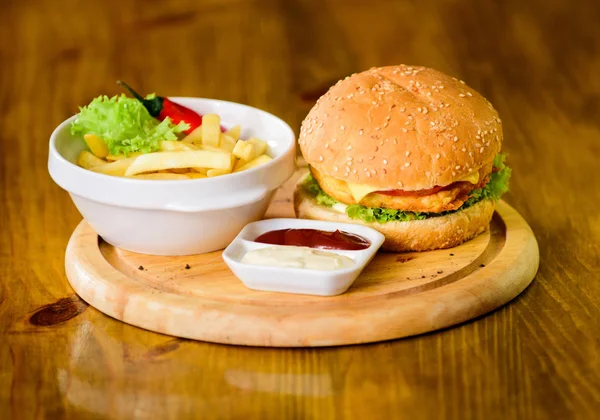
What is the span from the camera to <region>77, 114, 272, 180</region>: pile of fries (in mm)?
4520

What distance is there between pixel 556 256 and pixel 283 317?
169 centimetres

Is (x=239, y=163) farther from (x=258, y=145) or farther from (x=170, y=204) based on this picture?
(x=170, y=204)

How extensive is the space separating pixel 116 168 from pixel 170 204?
0.38 metres

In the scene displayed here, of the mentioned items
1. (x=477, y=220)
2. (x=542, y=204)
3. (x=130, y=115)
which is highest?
(x=130, y=115)

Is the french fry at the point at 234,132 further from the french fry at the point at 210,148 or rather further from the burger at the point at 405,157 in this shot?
the burger at the point at 405,157

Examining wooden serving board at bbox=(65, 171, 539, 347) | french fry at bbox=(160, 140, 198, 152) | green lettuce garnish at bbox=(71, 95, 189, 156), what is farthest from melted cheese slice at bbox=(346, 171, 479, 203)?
green lettuce garnish at bbox=(71, 95, 189, 156)

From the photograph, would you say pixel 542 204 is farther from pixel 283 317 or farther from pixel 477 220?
pixel 283 317

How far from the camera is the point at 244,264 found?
13.7ft

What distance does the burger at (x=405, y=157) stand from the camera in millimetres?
4531

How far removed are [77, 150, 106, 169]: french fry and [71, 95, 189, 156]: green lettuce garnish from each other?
0.11 metres

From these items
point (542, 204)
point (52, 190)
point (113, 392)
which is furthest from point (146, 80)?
point (113, 392)

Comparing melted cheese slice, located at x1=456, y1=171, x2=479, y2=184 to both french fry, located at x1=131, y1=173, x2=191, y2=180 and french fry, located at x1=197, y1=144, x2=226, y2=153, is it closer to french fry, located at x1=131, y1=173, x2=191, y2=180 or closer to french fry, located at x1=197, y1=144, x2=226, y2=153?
french fry, located at x1=197, y1=144, x2=226, y2=153

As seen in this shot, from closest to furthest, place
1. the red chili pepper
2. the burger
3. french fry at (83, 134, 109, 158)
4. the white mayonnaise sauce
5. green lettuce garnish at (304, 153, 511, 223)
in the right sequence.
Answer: the white mayonnaise sauce
the burger
green lettuce garnish at (304, 153, 511, 223)
french fry at (83, 134, 109, 158)
the red chili pepper

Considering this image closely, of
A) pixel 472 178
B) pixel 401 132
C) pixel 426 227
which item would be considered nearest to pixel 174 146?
pixel 401 132
